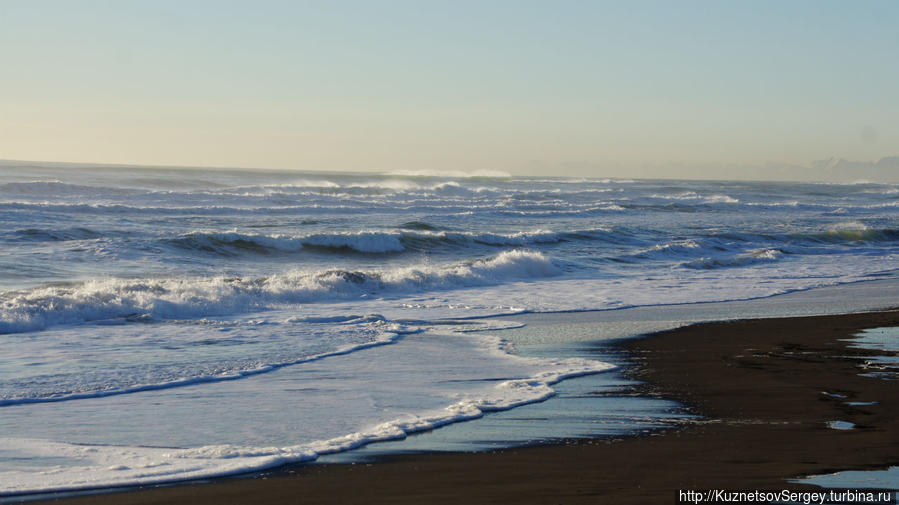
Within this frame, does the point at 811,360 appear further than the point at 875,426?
Yes

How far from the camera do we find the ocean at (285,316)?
5668mm

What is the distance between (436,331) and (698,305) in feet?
17.6

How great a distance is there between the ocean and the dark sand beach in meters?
0.45

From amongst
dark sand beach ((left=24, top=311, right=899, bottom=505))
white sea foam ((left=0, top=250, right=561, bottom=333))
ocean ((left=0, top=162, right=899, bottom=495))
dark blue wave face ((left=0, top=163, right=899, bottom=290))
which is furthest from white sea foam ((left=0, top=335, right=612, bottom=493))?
dark blue wave face ((left=0, top=163, right=899, bottom=290))

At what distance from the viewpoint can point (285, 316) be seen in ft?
39.5

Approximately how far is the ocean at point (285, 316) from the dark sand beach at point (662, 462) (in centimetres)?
45

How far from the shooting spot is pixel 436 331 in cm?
1080

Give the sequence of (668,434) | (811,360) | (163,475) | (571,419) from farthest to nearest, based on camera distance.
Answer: (811,360)
(571,419)
(668,434)
(163,475)

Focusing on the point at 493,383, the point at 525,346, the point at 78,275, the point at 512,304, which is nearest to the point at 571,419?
the point at 493,383

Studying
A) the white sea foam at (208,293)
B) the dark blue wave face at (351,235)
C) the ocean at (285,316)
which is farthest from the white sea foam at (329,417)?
the dark blue wave face at (351,235)

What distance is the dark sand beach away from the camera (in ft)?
14.3

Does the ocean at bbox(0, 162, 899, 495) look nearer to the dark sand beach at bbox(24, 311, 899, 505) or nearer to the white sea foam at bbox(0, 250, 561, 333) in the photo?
the white sea foam at bbox(0, 250, 561, 333)

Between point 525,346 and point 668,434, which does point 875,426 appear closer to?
point 668,434

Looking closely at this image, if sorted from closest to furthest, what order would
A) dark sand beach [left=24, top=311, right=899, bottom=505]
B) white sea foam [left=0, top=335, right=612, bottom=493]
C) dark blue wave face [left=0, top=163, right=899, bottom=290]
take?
1. dark sand beach [left=24, top=311, right=899, bottom=505]
2. white sea foam [left=0, top=335, right=612, bottom=493]
3. dark blue wave face [left=0, top=163, right=899, bottom=290]
